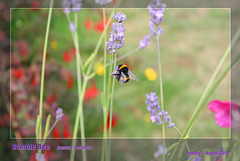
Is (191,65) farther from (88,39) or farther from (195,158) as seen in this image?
(195,158)

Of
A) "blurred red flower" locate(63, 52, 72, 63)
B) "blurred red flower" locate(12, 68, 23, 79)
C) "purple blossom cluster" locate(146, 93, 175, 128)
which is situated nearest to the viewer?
"purple blossom cluster" locate(146, 93, 175, 128)

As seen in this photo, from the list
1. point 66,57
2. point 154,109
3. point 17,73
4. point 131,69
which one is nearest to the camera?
point 154,109

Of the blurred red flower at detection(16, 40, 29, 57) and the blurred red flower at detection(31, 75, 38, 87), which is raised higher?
the blurred red flower at detection(16, 40, 29, 57)

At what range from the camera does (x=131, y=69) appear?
76.6 inches

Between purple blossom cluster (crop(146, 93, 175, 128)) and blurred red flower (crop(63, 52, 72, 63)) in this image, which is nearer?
purple blossom cluster (crop(146, 93, 175, 128))

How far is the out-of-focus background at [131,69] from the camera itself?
1.18 meters

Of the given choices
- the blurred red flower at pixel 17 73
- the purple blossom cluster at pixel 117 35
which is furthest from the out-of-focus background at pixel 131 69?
the purple blossom cluster at pixel 117 35

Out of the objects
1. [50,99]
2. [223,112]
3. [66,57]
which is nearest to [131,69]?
[66,57]

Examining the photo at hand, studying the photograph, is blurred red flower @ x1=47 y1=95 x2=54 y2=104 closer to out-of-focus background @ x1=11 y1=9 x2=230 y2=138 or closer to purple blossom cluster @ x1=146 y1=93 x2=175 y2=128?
out-of-focus background @ x1=11 y1=9 x2=230 y2=138

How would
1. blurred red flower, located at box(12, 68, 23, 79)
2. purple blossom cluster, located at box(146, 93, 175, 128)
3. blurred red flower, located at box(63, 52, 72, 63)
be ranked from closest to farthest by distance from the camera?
1. purple blossom cluster, located at box(146, 93, 175, 128)
2. blurred red flower, located at box(12, 68, 23, 79)
3. blurred red flower, located at box(63, 52, 72, 63)

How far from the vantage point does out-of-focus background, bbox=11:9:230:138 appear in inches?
46.5

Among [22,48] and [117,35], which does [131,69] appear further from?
[117,35]

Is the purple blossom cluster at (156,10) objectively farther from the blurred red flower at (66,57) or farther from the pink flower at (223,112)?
the blurred red flower at (66,57)

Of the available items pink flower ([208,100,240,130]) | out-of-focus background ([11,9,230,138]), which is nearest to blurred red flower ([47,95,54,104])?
out-of-focus background ([11,9,230,138])
